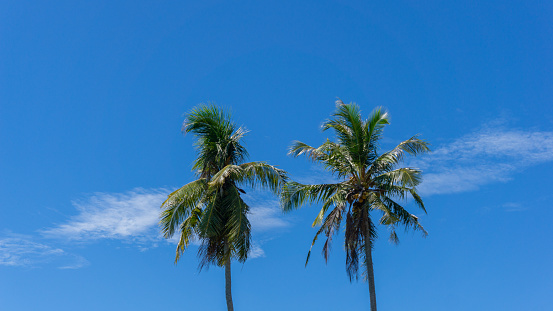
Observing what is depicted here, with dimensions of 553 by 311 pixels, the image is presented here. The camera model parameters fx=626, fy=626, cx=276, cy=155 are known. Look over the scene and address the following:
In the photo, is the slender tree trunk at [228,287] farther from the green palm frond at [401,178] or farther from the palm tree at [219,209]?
the green palm frond at [401,178]

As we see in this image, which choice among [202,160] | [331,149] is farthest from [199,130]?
[331,149]

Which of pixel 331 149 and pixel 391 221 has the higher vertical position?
pixel 331 149

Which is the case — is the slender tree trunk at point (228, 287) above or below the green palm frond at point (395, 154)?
below

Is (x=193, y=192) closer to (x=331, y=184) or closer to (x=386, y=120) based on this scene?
(x=331, y=184)

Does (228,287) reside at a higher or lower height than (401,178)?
lower

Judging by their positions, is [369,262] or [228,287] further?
[369,262]

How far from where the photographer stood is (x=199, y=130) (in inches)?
1014

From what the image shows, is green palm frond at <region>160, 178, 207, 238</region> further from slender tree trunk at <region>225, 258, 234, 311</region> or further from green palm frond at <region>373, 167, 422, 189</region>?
green palm frond at <region>373, 167, 422, 189</region>

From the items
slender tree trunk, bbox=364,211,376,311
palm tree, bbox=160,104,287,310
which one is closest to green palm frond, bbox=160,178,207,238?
palm tree, bbox=160,104,287,310

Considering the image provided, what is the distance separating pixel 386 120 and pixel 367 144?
1369 millimetres

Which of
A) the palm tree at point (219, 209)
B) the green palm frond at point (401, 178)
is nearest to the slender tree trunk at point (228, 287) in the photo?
the palm tree at point (219, 209)

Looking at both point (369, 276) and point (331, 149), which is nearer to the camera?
point (369, 276)

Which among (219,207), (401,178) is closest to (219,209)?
(219,207)

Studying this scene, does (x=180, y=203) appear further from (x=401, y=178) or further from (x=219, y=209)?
(x=401, y=178)
